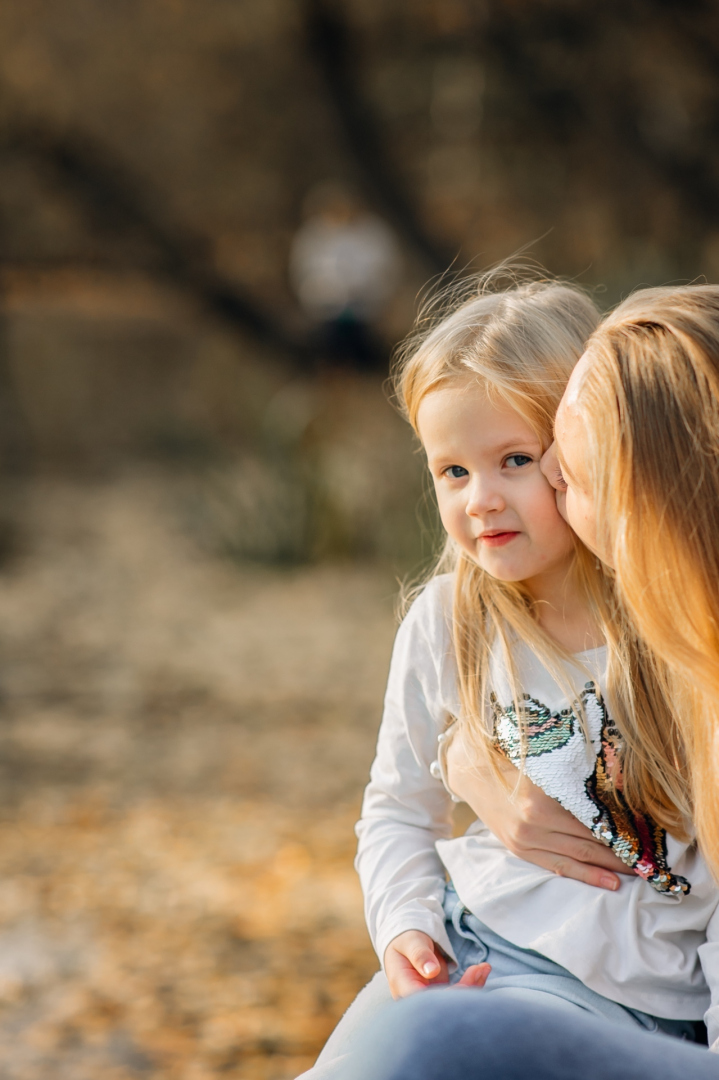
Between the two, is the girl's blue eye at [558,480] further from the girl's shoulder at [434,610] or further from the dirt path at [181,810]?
the dirt path at [181,810]

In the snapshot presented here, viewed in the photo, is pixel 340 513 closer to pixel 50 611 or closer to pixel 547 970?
pixel 50 611

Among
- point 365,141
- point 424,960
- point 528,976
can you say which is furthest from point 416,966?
point 365,141

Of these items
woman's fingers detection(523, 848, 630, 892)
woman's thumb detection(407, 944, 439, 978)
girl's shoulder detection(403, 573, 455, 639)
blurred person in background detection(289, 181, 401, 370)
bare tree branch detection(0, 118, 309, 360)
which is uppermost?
bare tree branch detection(0, 118, 309, 360)

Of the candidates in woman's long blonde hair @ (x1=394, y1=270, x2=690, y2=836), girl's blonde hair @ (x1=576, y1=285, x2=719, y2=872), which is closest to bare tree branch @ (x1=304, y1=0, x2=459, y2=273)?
woman's long blonde hair @ (x1=394, y1=270, x2=690, y2=836)

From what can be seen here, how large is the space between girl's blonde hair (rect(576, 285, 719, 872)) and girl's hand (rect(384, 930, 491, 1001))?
16.1 inches

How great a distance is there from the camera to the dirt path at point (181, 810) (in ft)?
7.79

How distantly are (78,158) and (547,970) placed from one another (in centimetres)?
1116

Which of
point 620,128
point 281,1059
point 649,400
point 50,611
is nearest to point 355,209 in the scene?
point 620,128

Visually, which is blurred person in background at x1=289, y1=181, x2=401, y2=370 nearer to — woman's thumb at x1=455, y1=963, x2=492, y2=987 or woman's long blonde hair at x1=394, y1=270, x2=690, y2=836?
woman's long blonde hair at x1=394, y1=270, x2=690, y2=836

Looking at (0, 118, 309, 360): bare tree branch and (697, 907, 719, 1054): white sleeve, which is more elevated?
(0, 118, 309, 360): bare tree branch

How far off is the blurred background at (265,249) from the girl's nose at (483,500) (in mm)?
3909

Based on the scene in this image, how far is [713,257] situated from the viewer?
915cm

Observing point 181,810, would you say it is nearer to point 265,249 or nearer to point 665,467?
point 665,467

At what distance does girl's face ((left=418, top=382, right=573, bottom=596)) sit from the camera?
3.59ft
